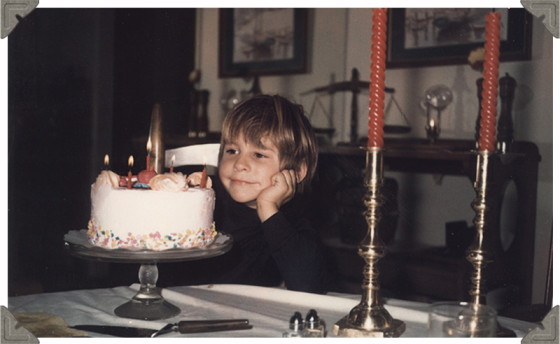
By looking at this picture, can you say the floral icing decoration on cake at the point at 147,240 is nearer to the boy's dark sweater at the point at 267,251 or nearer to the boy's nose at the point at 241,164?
the boy's dark sweater at the point at 267,251

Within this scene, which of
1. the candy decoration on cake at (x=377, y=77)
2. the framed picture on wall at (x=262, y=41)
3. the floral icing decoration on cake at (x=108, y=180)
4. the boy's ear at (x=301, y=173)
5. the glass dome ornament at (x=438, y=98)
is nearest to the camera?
the candy decoration on cake at (x=377, y=77)

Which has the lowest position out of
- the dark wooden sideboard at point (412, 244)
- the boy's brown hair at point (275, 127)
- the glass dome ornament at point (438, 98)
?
the dark wooden sideboard at point (412, 244)

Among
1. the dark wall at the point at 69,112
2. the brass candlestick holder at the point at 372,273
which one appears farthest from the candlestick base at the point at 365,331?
the dark wall at the point at 69,112

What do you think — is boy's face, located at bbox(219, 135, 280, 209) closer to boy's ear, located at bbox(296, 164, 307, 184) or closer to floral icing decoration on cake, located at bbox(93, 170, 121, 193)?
boy's ear, located at bbox(296, 164, 307, 184)

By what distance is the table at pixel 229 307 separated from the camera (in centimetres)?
81

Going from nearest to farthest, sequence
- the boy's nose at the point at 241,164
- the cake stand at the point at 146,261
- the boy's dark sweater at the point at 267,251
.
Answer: the cake stand at the point at 146,261 < the boy's dark sweater at the point at 267,251 < the boy's nose at the point at 241,164

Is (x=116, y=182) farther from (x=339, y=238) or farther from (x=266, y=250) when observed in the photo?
(x=339, y=238)

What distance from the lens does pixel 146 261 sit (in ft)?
2.92

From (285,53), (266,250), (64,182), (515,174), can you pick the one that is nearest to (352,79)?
(285,53)

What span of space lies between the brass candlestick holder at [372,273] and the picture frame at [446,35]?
4.91ft

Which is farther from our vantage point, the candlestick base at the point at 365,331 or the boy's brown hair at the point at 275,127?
the boy's brown hair at the point at 275,127

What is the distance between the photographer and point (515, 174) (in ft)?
6.35

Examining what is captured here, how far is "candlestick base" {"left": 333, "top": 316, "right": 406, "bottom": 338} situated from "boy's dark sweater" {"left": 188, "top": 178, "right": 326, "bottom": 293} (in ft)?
1.54

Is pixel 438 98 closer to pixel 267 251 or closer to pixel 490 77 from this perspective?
pixel 267 251
